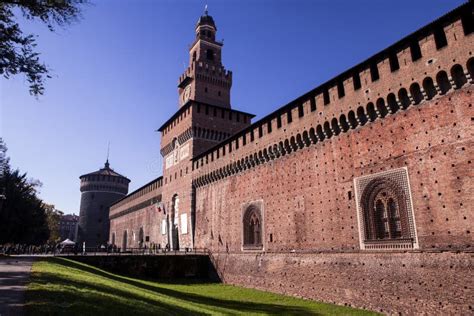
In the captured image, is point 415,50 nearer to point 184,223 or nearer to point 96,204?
point 184,223

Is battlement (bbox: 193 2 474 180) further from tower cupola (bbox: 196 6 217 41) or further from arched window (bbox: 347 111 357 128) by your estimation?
tower cupola (bbox: 196 6 217 41)

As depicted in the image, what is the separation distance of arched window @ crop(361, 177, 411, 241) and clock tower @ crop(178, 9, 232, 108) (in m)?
21.5

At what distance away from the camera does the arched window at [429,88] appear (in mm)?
11547

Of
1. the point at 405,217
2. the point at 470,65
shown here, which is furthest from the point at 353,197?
the point at 470,65

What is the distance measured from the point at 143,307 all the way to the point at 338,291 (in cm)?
869

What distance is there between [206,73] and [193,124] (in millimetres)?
7122

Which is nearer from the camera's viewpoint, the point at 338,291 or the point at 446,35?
the point at 446,35

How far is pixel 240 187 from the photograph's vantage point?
859 inches

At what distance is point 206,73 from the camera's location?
32875 millimetres

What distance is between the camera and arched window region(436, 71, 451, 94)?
1116cm

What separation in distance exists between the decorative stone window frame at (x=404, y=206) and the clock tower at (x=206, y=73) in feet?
69.1

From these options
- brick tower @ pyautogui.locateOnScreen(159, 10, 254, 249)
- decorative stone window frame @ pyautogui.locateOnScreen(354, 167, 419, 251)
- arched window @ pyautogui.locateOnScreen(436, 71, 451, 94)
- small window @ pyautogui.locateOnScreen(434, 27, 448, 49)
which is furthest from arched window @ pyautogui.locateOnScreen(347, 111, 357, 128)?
brick tower @ pyautogui.locateOnScreen(159, 10, 254, 249)

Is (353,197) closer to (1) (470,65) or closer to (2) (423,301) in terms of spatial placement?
(2) (423,301)

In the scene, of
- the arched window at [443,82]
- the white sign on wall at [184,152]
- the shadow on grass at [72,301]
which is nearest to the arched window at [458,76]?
the arched window at [443,82]
